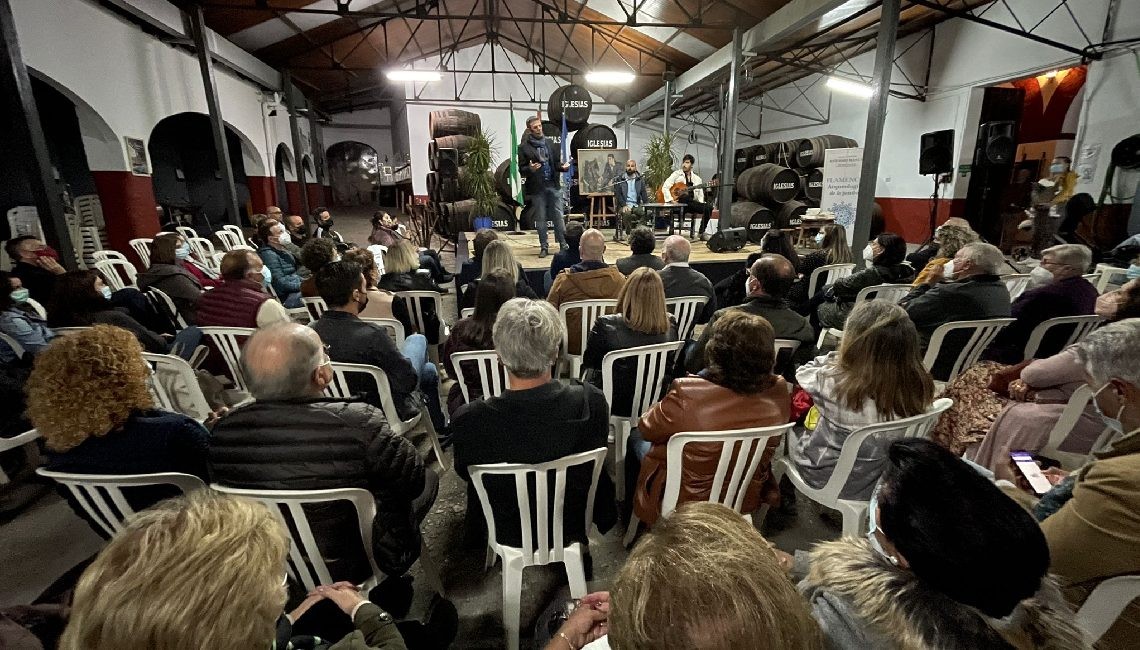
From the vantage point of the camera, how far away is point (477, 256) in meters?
4.60

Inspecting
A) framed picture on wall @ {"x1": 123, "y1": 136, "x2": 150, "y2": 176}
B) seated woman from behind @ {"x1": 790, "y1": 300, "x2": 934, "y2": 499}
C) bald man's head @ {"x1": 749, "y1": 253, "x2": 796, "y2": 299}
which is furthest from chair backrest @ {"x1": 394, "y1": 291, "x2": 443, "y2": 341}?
framed picture on wall @ {"x1": 123, "y1": 136, "x2": 150, "y2": 176}

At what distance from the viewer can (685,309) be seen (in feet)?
11.2

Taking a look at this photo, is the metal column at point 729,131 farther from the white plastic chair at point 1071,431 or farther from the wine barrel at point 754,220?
the white plastic chair at point 1071,431

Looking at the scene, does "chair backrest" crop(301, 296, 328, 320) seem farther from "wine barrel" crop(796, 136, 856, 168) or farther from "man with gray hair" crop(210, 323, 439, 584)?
"wine barrel" crop(796, 136, 856, 168)

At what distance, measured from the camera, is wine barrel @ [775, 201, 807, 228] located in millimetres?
9656

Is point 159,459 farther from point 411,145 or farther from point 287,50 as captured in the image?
point 411,145

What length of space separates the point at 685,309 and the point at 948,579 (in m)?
2.75

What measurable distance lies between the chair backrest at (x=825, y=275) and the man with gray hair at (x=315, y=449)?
158 inches

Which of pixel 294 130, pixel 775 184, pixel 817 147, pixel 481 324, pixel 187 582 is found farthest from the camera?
pixel 294 130

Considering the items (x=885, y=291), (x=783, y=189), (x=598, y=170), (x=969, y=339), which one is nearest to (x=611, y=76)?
(x=598, y=170)

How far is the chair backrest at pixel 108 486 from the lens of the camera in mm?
1348

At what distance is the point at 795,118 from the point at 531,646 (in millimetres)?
15274

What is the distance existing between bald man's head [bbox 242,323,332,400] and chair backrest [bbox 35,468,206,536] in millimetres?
315

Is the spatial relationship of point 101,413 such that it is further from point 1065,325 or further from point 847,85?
point 847,85
